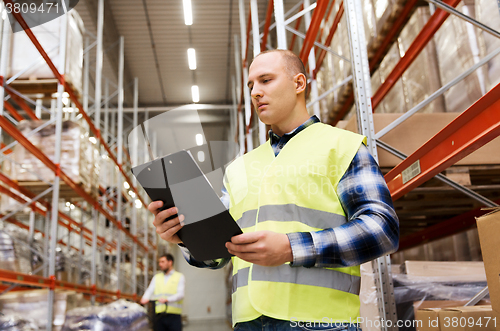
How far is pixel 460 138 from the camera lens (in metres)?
2.22

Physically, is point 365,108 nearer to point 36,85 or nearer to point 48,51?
point 48,51

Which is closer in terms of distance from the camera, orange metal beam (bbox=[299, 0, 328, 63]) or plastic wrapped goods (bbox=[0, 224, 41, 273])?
orange metal beam (bbox=[299, 0, 328, 63])

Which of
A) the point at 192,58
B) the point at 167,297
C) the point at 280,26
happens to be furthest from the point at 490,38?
the point at 192,58

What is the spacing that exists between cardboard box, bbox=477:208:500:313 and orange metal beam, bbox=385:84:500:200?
1.14ft

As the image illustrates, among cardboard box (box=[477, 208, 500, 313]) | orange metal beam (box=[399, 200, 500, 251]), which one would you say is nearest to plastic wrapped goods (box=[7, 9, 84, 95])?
orange metal beam (box=[399, 200, 500, 251])

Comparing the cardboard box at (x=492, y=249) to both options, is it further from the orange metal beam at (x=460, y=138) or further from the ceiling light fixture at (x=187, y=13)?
the ceiling light fixture at (x=187, y=13)

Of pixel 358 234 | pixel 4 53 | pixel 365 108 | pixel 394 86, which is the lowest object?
pixel 358 234

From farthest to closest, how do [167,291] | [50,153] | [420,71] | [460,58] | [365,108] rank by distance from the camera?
[167,291], [50,153], [420,71], [460,58], [365,108]

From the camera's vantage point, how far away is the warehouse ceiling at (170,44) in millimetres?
13039

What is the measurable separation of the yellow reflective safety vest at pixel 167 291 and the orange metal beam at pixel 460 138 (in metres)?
5.50

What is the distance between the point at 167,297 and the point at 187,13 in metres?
8.21

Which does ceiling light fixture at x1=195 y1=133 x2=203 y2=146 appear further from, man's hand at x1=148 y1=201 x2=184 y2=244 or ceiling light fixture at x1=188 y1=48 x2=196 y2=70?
ceiling light fixture at x1=188 y1=48 x2=196 y2=70

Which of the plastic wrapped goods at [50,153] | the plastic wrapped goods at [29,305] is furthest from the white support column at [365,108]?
the plastic wrapped goods at [50,153]

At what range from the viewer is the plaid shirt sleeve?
1.23 meters
